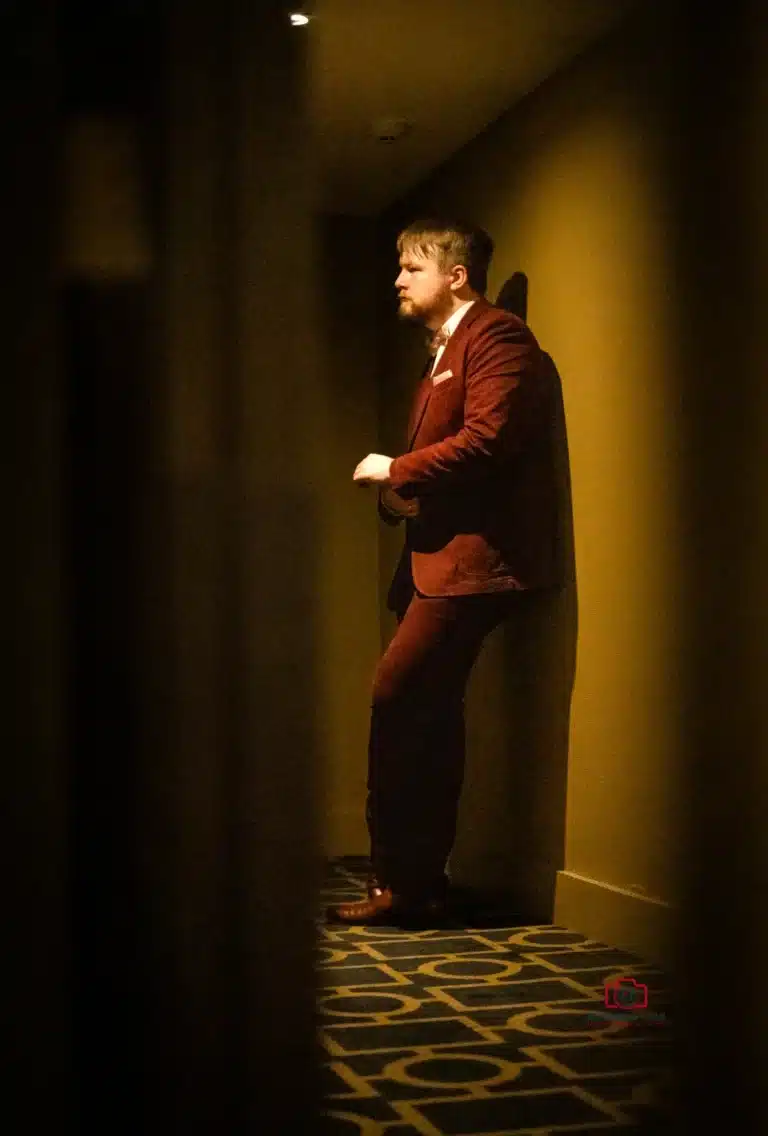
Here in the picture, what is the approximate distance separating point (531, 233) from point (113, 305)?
2.87 m

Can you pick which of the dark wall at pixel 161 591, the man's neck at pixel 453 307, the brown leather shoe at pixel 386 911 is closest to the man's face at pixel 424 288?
the man's neck at pixel 453 307

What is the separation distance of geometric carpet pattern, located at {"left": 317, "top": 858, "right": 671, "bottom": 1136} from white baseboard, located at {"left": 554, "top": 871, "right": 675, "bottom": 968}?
0.12 feet

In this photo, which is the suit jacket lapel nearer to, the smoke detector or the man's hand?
the man's hand

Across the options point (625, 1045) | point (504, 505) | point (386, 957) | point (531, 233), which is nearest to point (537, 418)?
point (504, 505)

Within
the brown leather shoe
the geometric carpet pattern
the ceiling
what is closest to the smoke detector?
the ceiling

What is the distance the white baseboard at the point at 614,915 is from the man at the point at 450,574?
298mm

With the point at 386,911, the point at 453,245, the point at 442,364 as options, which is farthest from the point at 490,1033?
the point at 453,245

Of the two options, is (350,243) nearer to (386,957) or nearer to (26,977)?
(386,957)

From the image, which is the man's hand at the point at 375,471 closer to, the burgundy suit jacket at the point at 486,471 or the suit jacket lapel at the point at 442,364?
the burgundy suit jacket at the point at 486,471

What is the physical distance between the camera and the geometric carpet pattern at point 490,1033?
177 cm

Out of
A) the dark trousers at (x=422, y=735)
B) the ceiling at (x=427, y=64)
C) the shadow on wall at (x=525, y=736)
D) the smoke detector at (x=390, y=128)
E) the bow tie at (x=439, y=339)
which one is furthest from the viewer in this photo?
the smoke detector at (x=390, y=128)

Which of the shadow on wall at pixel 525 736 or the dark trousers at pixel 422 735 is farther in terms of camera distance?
the shadow on wall at pixel 525 736

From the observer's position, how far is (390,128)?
3693 millimetres

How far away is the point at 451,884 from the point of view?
12.7 feet
